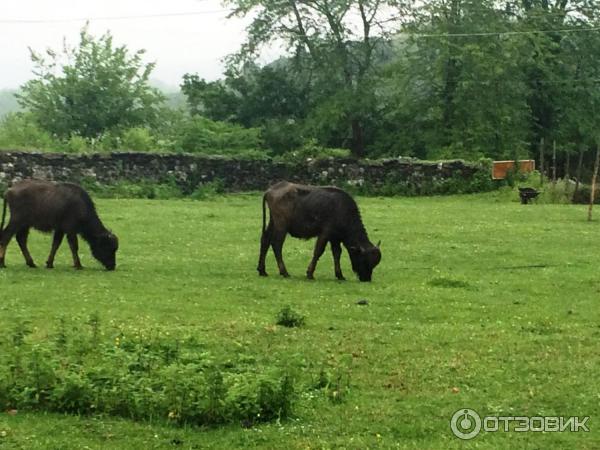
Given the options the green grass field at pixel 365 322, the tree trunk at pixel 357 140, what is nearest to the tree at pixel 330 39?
the tree trunk at pixel 357 140

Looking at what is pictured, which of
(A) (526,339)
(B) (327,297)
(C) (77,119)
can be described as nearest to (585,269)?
(B) (327,297)

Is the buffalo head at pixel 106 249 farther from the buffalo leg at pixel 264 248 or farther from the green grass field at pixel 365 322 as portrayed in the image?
the buffalo leg at pixel 264 248

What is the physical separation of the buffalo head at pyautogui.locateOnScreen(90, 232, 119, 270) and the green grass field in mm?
370

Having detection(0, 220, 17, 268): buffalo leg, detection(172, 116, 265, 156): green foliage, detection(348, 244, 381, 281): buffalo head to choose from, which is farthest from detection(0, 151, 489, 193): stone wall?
detection(348, 244, 381, 281): buffalo head

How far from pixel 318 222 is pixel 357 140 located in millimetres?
30347

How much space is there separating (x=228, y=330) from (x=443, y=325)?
8.81 feet

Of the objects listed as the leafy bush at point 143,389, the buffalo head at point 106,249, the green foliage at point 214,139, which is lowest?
the buffalo head at point 106,249

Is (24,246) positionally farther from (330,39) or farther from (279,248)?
(330,39)

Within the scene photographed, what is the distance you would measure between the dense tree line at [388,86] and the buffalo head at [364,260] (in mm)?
25181

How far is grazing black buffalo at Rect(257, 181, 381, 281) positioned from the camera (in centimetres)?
1523

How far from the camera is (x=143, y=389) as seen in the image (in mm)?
7113

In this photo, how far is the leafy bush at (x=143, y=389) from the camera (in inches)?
273

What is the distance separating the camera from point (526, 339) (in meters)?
10.1

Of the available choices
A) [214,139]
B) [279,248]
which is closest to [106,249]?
[279,248]
